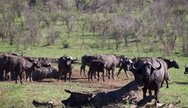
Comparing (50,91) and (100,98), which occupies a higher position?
(100,98)

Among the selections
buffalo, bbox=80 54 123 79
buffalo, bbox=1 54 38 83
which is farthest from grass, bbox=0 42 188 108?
buffalo, bbox=80 54 123 79

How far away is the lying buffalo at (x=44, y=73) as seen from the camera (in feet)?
81.9

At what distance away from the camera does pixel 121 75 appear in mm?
28578

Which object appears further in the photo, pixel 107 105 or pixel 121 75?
pixel 121 75

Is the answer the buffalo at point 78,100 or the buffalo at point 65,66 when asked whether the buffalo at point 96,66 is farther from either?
the buffalo at point 78,100

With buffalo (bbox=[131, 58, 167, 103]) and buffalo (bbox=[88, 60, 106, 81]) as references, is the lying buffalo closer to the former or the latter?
buffalo (bbox=[88, 60, 106, 81])

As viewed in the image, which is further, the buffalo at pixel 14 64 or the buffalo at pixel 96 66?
the buffalo at pixel 96 66

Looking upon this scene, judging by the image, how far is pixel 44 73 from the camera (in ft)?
83.1

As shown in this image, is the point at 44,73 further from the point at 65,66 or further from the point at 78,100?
the point at 78,100

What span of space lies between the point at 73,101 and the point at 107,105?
57.1 inches

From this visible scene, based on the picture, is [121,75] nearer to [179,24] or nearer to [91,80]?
[91,80]

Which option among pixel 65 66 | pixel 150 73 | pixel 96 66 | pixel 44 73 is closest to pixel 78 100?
pixel 150 73

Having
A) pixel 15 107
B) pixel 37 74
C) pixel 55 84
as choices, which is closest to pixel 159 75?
pixel 15 107

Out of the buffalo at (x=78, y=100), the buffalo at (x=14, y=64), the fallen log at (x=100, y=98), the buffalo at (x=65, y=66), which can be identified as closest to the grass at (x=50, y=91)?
the buffalo at (x=14, y=64)
